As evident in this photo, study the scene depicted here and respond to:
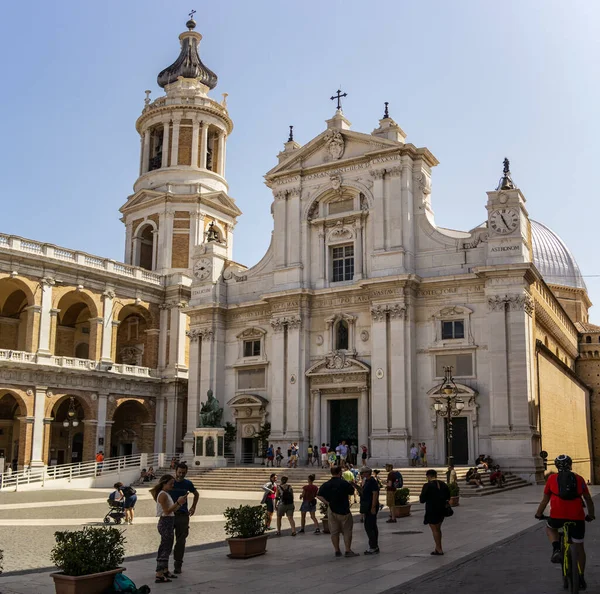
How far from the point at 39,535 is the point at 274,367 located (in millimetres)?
25436

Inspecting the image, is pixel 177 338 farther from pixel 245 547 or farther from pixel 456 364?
pixel 245 547

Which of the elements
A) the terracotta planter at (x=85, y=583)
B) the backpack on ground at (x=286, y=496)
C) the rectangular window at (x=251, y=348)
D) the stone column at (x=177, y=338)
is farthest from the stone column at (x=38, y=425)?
the terracotta planter at (x=85, y=583)

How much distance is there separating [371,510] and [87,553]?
21.3 feet

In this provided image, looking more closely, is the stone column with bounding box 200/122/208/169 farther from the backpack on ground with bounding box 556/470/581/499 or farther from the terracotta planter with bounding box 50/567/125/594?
the backpack on ground with bounding box 556/470/581/499

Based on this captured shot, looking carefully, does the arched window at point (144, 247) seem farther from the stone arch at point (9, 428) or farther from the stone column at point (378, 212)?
the stone column at point (378, 212)

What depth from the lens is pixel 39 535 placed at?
18203 mm

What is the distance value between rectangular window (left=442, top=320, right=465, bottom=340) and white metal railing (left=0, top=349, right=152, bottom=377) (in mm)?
21046

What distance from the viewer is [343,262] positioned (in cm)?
4325

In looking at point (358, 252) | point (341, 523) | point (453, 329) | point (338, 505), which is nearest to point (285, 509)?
point (341, 523)

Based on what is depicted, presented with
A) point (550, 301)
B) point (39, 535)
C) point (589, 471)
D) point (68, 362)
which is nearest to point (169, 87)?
point (68, 362)

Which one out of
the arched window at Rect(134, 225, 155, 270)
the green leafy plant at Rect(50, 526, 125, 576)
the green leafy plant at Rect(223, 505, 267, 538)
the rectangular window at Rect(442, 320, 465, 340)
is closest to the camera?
the green leafy plant at Rect(50, 526, 125, 576)

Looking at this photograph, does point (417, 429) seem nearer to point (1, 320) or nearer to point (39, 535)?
point (39, 535)

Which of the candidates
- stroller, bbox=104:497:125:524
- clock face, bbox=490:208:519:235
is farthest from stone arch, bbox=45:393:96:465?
stroller, bbox=104:497:125:524

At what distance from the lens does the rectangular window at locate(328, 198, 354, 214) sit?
43469 millimetres
